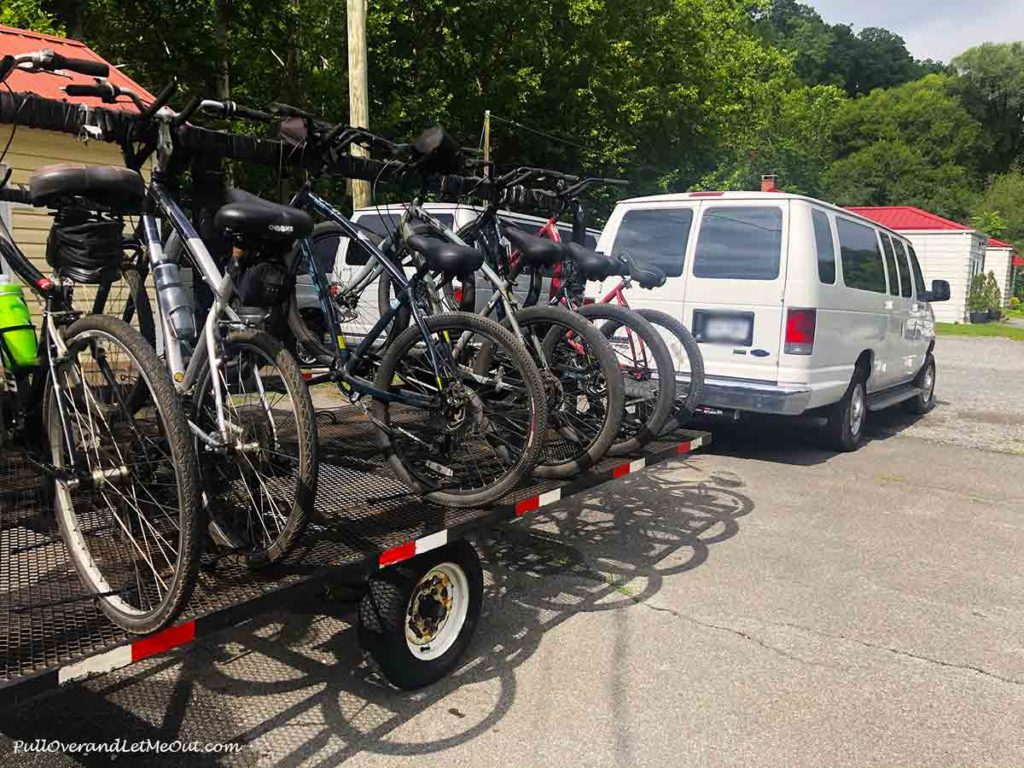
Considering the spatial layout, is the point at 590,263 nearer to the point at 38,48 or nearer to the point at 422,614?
the point at 422,614

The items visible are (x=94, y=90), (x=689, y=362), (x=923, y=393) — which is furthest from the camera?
(x=923, y=393)

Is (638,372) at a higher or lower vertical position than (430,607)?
higher

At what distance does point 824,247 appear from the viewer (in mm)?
6852

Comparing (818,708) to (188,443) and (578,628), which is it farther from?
(188,443)

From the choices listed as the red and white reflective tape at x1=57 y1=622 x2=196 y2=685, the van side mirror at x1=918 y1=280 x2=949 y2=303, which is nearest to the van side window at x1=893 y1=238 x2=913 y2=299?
the van side mirror at x1=918 y1=280 x2=949 y2=303

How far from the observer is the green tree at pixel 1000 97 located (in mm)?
67312

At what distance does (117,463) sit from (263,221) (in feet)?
3.28

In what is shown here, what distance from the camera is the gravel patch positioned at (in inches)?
358

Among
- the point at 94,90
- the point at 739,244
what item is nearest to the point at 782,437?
the point at 739,244

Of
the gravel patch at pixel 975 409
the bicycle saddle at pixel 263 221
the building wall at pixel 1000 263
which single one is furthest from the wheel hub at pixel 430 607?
the building wall at pixel 1000 263

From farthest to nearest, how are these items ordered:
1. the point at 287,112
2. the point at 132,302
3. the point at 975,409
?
the point at 975,409 < the point at 132,302 < the point at 287,112

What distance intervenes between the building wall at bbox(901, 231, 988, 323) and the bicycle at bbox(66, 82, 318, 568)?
35.0 metres

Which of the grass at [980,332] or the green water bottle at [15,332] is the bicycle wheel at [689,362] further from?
the grass at [980,332]

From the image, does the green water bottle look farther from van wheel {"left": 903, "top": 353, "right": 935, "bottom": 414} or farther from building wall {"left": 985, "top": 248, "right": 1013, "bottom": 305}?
building wall {"left": 985, "top": 248, "right": 1013, "bottom": 305}
